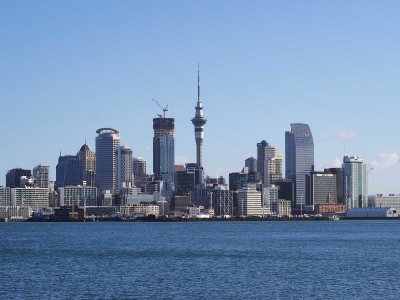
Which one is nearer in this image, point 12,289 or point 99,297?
A: point 99,297

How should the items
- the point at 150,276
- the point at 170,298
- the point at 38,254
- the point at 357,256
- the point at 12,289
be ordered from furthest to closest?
the point at 38,254, the point at 357,256, the point at 150,276, the point at 12,289, the point at 170,298

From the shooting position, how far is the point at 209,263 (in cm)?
8138

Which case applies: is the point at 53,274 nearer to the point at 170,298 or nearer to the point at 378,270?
the point at 170,298

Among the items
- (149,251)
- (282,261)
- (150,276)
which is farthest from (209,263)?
(149,251)

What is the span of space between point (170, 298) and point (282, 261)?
28.6 metres

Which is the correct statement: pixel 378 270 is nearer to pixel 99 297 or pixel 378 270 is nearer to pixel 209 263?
pixel 209 263

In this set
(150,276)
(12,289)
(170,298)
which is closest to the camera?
(170,298)

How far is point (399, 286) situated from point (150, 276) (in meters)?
17.9

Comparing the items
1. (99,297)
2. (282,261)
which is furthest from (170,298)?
(282,261)

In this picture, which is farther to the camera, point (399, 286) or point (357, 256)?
point (357, 256)

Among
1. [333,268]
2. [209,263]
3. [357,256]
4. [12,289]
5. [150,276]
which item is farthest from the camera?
[357,256]

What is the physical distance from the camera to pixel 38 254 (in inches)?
3780

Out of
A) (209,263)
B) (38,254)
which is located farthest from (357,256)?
(38,254)

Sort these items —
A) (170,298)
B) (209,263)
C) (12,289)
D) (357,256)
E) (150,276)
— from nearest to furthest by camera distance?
(170,298)
(12,289)
(150,276)
(209,263)
(357,256)
